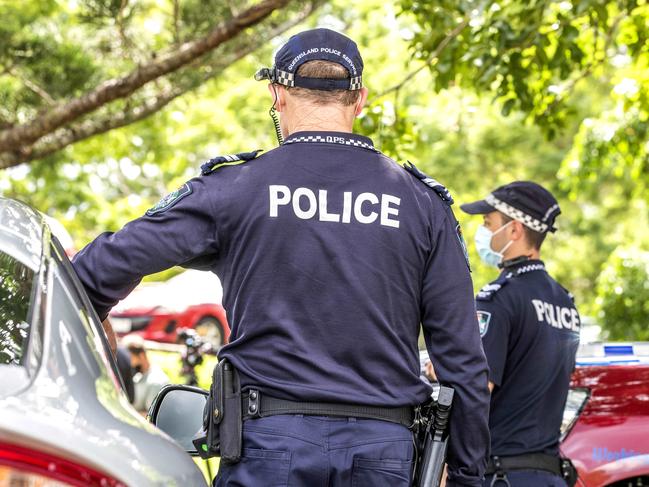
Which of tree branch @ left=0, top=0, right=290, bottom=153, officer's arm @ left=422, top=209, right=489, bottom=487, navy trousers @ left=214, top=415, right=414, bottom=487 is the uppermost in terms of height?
tree branch @ left=0, top=0, right=290, bottom=153

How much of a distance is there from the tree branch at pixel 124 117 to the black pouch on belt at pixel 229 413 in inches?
270

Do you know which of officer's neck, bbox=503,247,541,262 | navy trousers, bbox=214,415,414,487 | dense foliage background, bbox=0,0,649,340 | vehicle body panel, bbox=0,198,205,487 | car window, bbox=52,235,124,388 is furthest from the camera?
dense foliage background, bbox=0,0,649,340

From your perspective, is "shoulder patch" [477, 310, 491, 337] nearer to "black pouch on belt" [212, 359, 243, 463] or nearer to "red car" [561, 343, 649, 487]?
"red car" [561, 343, 649, 487]

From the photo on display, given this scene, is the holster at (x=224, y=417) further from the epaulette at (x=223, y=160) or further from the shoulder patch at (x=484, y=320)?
the shoulder patch at (x=484, y=320)

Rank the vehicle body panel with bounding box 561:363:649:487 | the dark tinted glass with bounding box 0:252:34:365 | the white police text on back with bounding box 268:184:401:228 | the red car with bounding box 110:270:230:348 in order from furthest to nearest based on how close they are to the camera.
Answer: the red car with bounding box 110:270:230:348, the vehicle body panel with bounding box 561:363:649:487, the white police text on back with bounding box 268:184:401:228, the dark tinted glass with bounding box 0:252:34:365

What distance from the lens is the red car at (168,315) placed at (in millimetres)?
18234

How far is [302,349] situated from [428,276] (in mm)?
398

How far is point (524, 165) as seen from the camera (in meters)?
23.2

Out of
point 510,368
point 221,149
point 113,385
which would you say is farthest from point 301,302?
point 221,149

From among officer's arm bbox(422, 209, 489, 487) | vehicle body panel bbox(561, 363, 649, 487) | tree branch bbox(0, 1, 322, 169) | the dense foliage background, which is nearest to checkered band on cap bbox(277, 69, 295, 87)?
officer's arm bbox(422, 209, 489, 487)

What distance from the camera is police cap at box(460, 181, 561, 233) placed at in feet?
14.3

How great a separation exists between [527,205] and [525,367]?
0.74m

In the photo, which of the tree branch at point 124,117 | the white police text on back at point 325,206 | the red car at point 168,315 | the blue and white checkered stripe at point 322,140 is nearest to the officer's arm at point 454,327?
the white police text on back at point 325,206

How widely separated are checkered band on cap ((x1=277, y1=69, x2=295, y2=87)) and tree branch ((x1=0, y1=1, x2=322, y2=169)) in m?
6.48
